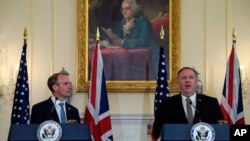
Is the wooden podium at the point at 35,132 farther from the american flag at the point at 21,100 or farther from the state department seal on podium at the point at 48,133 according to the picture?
the american flag at the point at 21,100

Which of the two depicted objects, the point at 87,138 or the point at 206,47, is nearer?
the point at 87,138

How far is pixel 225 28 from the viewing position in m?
6.39

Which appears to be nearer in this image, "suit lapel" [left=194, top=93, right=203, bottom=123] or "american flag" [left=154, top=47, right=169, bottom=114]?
"suit lapel" [left=194, top=93, right=203, bottom=123]

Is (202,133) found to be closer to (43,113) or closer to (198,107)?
(198,107)

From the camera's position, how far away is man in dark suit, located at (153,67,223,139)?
3.93 m

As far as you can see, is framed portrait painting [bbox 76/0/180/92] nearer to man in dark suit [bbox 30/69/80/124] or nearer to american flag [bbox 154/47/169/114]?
american flag [bbox 154/47/169/114]

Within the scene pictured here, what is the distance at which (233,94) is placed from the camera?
5758 millimetres

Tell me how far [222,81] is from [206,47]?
54 centimetres

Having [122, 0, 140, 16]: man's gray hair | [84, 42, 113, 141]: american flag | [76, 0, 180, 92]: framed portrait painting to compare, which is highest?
[122, 0, 140, 16]: man's gray hair

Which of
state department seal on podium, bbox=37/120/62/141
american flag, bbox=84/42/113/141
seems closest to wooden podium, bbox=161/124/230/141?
state department seal on podium, bbox=37/120/62/141

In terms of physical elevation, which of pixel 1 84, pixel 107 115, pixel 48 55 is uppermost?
pixel 48 55

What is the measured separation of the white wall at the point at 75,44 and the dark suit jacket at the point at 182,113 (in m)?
2.20

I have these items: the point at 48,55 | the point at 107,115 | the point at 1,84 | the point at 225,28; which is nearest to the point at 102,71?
→ the point at 107,115

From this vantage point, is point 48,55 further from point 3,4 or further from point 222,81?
Answer: point 222,81
